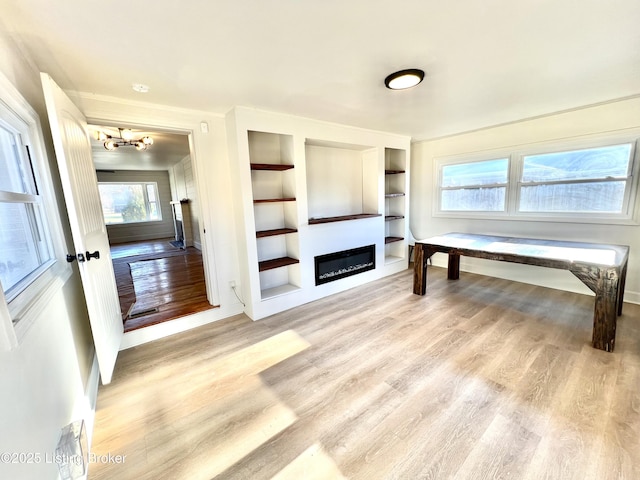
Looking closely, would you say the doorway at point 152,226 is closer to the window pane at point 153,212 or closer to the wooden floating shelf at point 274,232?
Result: the window pane at point 153,212

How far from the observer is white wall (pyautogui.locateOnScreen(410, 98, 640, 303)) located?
2.93m

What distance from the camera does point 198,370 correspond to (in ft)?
6.98

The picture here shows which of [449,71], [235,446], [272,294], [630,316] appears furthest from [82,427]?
[630,316]

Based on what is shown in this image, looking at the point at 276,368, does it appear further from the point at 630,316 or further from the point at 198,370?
the point at 630,316

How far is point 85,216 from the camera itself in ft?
6.05

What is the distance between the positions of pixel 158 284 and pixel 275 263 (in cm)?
204

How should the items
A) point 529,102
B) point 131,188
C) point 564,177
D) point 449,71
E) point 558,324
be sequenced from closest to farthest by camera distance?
point 449,71, point 558,324, point 529,102, point 564,177, point 131,188

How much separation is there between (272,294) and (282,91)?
214 centimetres

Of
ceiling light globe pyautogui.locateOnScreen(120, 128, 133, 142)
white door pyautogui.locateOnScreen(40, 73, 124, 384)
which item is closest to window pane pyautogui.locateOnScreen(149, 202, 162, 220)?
ceiling light globe pyautogui.locateOnScreen(120, 128, 133, 142)

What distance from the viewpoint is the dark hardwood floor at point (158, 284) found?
2.89m

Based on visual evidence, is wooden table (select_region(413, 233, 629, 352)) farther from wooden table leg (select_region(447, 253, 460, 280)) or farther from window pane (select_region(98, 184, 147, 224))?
window pane (select_region(98, 184, 147, 224))

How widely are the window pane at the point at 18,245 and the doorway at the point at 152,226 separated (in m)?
1.23

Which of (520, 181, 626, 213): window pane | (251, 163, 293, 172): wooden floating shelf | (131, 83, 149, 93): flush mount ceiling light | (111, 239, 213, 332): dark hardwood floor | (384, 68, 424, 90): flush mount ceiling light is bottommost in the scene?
(111, 239, 213, 332): dark hardwood floor

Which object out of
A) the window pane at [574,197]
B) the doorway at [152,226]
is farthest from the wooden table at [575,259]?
the doorway at [152,226]
